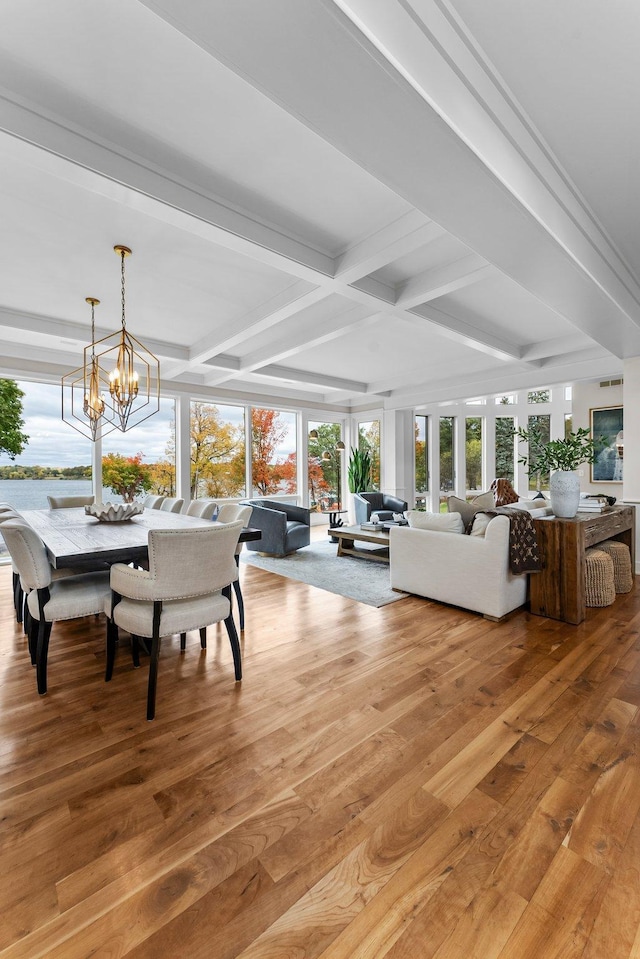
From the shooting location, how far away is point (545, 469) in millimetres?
3766

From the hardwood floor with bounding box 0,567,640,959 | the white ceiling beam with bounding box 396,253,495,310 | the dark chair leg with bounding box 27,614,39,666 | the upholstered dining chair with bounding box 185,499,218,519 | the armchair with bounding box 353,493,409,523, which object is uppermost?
the white ceiling beam with bounding box 396,253,495,310

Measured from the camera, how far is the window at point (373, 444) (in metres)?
8.55

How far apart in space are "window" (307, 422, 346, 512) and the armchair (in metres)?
1.52

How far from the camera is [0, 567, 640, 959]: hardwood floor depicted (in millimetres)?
1096

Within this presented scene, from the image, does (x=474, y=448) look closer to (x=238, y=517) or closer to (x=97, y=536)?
(x=238, y=517)

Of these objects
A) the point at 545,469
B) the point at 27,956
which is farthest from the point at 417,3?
the point at 545,469

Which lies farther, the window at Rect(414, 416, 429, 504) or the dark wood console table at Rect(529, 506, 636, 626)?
the window at Rect(414, 416, 429, 504)

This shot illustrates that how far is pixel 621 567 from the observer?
13.4 feet

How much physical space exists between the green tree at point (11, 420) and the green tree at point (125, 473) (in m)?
0.97

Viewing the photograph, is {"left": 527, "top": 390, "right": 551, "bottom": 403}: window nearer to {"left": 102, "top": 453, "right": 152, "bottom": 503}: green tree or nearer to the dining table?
{"left": 102, "top": 453, "right": 152, "bottom": 503}: green tree

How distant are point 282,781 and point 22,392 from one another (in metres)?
5.64

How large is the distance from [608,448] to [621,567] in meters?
4.21

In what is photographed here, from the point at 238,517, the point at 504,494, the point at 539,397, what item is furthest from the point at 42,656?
the point at 539,397

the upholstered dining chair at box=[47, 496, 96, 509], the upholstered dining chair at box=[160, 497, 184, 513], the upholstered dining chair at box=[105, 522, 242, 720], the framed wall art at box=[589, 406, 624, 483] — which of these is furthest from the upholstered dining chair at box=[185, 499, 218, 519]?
the framed wall art at box=[589, 406, 624, 483]
